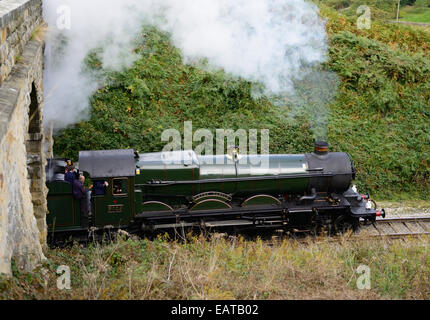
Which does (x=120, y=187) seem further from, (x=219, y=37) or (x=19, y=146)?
(x=219, y=37)

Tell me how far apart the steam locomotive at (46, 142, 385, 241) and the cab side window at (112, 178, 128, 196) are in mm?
21

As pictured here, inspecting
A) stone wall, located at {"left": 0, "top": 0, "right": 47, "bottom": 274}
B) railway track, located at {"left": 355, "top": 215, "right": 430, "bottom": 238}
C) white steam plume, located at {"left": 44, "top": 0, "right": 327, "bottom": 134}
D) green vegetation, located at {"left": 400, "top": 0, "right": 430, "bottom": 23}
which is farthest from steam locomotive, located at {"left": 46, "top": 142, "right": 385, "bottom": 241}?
green vegetation, located at {"left": 400, "top": 0, "right": 430, "bottom": 23}

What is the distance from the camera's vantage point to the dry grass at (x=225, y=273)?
19.2ft

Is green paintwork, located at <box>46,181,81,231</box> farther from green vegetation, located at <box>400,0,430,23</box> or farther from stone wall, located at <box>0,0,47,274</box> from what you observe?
green vegetation, located at <box>400,0,430,23</box>

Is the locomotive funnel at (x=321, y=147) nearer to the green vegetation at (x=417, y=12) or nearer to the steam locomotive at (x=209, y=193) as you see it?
the steam locomotive at (x=209, y=193)

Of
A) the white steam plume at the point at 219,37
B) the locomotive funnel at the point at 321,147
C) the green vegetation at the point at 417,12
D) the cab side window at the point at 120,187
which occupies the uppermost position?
the green vegetation at the point at 417,12

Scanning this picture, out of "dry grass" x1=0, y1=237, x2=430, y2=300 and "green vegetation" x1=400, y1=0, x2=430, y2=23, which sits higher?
"green vegetation" x1=400, y1=0, x2=430, y2=23

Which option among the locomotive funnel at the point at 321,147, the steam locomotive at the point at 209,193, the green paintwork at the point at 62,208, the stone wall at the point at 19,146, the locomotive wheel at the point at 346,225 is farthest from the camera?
the locomotive wheel at the point at 346,225

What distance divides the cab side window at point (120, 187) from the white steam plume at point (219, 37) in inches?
193

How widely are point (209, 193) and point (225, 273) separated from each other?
3124mm

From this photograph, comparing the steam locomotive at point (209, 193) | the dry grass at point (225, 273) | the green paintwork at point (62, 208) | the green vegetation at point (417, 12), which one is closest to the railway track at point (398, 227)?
the steam locomotive at point (209, 193)

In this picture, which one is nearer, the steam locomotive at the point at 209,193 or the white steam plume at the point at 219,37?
the steam locomotive at the point at 209,193

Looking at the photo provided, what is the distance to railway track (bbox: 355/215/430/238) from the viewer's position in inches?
436

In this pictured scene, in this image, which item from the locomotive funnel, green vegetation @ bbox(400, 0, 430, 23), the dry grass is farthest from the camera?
green vegetation @ bbox(400, 0, 430, 23)
